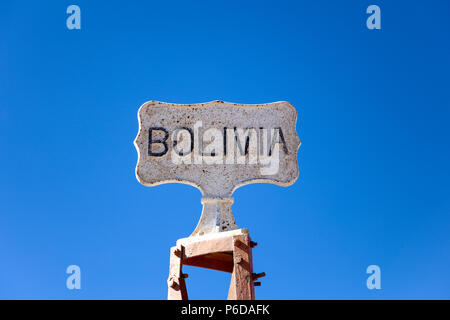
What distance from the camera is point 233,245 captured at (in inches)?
337

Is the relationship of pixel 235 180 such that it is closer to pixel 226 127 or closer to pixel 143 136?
pixel 226 127

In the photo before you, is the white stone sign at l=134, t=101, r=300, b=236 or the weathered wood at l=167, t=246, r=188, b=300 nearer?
the weathered wood at l=167, t=246, r=188, b=300

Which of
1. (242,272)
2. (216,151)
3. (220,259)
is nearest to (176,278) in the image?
(220,259)

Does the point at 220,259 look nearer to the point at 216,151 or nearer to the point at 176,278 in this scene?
the point at 176,278

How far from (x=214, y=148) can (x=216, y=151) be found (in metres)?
0.05

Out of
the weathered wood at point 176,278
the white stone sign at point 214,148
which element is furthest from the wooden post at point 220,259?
the white stone sign at point 214,148

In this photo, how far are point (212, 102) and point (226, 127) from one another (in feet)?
1.23

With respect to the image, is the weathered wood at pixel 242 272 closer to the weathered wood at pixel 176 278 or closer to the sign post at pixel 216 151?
the weathered wood at pixel 176 278

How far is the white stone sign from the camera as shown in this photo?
961 centimetres

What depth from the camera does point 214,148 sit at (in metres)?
9.70

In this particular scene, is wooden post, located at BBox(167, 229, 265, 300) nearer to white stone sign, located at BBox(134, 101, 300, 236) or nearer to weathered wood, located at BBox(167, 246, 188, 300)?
weathered wood, located at BBox(167, 246, 188, 300)

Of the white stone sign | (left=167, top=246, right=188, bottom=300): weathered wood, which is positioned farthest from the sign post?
(left=167, top=246, right=188, bottom=300): weathered wood

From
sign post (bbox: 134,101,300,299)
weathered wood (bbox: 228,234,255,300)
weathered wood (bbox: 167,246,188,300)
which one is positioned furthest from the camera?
sign post (bbox: 134,101,300,299)

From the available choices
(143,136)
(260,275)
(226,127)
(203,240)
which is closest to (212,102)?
(226,127)
